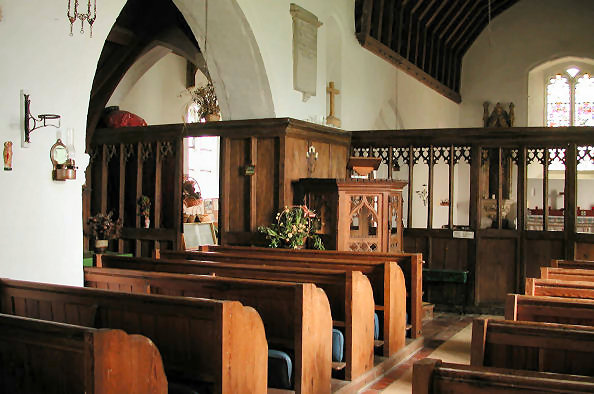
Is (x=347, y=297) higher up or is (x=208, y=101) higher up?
(x=208, y=101)

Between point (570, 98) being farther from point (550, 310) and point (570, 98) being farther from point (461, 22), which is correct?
point (550, 310)

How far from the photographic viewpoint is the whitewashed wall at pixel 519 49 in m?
14.7

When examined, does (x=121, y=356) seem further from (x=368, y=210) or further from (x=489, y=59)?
(x=489, y=59)

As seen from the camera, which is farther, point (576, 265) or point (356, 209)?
point (356, 209)

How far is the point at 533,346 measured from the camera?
2.68m

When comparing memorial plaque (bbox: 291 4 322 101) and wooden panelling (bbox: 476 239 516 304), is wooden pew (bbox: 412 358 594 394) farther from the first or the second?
memorial plaque (bbox: 291 4 322 101)

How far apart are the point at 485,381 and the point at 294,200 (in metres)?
5.68

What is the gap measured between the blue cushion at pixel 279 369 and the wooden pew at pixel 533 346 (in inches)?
47.7

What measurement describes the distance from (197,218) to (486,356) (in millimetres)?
8439

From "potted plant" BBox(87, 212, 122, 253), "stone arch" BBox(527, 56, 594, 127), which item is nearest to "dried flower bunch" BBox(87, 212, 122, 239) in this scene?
"potted plant" BBox(87, 212, 122, 253)

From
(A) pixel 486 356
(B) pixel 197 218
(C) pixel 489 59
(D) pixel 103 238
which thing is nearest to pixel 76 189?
(A) pixel 486 356

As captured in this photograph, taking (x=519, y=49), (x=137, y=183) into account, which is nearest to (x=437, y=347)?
(x=137, y=183)

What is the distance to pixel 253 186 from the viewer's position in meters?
7.53

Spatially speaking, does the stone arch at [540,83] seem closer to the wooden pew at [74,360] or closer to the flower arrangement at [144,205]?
the flower arrangement at [144,205]
